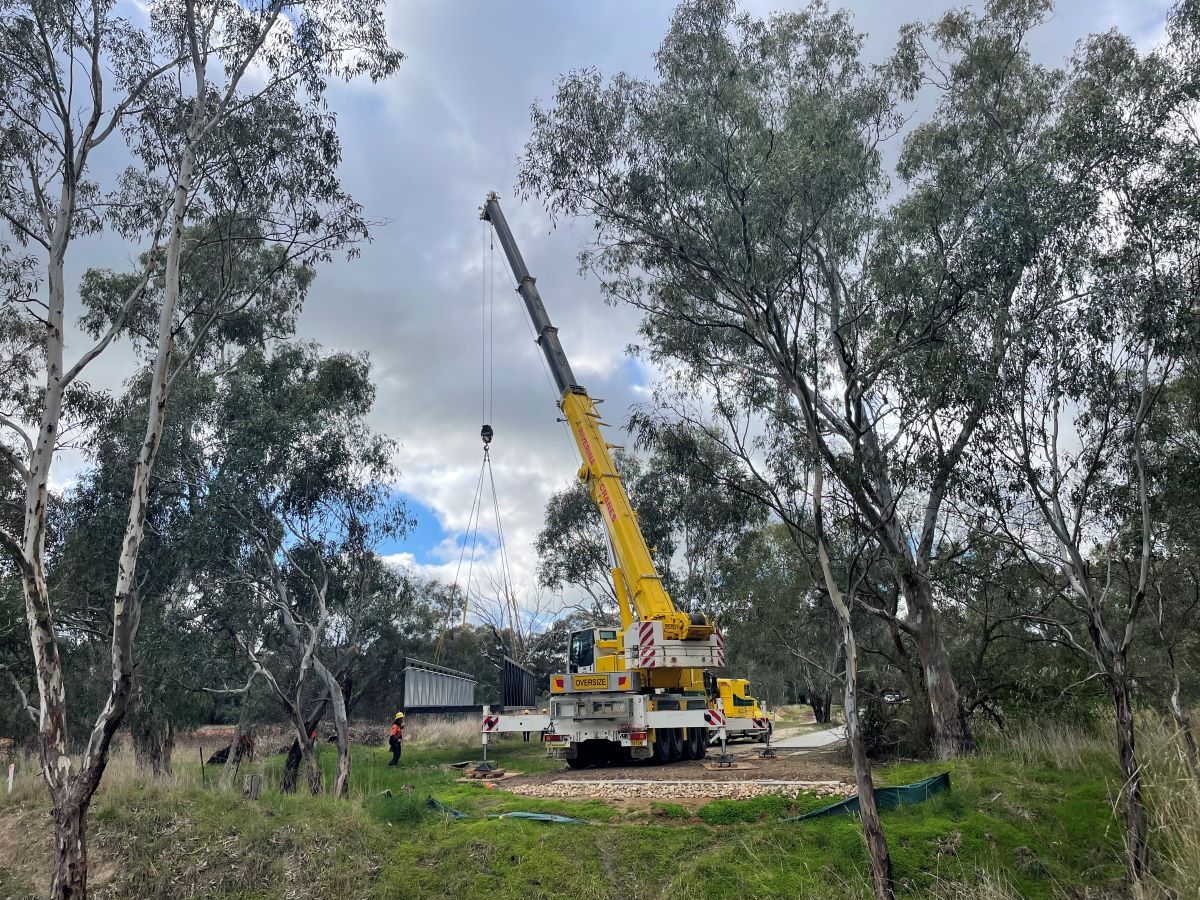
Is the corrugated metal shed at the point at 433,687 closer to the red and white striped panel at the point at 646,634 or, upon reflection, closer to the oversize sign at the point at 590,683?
the oversize sign at the point at 590,683

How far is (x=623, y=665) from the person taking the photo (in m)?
17.2

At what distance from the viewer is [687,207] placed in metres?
10.2

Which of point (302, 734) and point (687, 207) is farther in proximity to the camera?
point (302, 734)

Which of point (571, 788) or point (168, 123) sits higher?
point (168, 123)

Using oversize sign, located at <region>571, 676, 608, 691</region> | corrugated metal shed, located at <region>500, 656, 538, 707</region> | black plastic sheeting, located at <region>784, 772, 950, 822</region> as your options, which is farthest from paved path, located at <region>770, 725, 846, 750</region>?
black plastic sheeting, located at <region>784, 772, 950, 822</region>

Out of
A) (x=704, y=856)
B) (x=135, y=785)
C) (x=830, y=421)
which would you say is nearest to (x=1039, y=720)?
(x=830, y=421)

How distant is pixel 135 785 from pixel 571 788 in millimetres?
6293

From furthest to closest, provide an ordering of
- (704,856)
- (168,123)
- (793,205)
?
(168,123) → (793,205) → (704,856)

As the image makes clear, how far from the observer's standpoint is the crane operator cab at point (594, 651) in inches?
689

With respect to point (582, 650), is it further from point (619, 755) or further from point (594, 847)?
point (594, 847)

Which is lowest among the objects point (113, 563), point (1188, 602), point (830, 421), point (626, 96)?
point (1188, 602)

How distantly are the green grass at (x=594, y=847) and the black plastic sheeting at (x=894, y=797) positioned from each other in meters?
0.12

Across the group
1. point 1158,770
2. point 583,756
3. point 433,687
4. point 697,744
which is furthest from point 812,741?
point 1158,770

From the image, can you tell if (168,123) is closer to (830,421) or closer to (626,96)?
(626,96)
